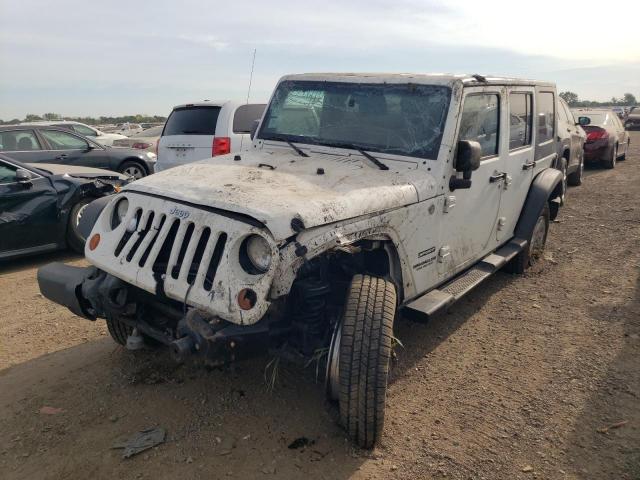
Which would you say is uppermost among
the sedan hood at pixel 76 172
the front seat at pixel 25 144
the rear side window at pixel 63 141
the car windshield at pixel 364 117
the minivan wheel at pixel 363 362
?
the car windshield at pixel 364 117

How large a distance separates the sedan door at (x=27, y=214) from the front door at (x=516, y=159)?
16.4 feet

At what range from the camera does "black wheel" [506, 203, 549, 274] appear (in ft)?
18.1

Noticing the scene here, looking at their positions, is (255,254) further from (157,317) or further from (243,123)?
(243,123)

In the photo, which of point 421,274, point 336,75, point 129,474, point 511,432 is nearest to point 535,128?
point 336,75

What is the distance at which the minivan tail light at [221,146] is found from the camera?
777 centimetres

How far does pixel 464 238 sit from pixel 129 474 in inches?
112

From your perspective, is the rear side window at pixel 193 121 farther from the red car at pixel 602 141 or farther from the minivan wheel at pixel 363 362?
the red car at pixel 602 141

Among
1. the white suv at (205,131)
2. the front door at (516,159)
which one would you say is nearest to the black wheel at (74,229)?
the white suv at (205,131)

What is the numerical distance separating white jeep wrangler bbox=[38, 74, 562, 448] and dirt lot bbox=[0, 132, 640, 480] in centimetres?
34

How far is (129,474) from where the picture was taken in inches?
108

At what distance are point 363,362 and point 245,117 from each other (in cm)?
599

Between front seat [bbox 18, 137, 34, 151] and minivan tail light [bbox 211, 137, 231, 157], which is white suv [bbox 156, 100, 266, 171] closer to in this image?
minivan tail light [bbox 211, 137, 231, 157]

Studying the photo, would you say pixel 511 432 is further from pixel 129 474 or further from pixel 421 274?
pixel 129 474

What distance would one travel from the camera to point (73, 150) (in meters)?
9.25
